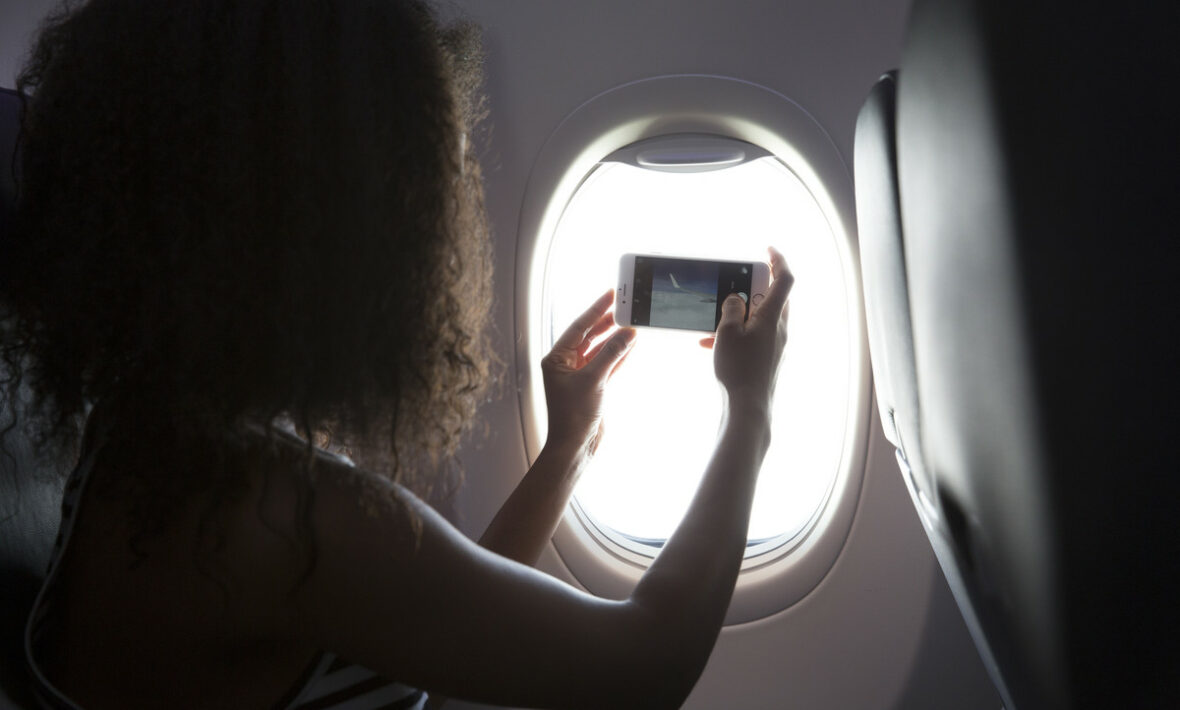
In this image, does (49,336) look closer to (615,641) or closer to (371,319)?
(371,319)

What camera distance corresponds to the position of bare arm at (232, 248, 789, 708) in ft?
1.83

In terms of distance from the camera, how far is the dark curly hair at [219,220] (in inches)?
22.7

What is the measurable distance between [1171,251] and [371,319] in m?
0.52

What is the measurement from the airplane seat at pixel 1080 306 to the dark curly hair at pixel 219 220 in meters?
0.42

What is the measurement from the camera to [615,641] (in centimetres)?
62

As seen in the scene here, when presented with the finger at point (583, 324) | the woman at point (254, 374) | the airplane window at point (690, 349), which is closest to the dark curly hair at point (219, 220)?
the woman at point (254, 374)

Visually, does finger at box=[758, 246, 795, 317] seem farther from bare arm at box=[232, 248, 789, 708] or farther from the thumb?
bare arm at box=[232, 248, 789, 708]

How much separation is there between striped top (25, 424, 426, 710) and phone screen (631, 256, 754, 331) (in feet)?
2.07

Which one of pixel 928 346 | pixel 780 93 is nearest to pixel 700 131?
pixel 780 93

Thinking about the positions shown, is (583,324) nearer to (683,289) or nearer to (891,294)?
(683,289)

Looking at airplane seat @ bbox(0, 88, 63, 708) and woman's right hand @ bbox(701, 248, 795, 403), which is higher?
woman's right hand @ bbox(701, 248, 795, 403)

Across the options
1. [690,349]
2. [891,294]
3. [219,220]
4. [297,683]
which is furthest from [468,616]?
[690,349]

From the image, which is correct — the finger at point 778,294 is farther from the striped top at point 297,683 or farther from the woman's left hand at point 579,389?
the striped top at point 297,683

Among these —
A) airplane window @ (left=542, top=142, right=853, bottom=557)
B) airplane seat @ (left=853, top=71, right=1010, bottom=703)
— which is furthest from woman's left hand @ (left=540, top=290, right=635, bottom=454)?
airplane seat @ (left=853, top=71, right=1010, bottom=703)
